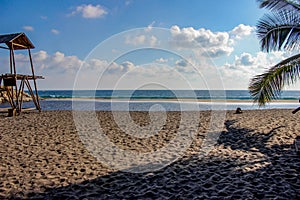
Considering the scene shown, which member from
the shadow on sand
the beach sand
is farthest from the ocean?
the shadow on sand

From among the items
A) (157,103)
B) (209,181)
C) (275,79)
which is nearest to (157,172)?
(209,181)

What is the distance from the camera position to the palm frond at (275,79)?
245 inches

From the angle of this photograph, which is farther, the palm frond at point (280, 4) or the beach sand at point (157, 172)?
the palm frond at point (280, 4)

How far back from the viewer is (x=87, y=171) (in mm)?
4707

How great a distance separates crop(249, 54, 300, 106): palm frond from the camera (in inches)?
245

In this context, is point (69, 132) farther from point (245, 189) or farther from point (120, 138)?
point (245, 189)

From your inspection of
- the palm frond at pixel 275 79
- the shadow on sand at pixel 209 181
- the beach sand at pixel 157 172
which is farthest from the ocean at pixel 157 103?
the shadow on sand at pixel 209 181

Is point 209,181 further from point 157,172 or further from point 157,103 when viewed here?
point 157,103

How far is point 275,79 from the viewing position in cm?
636

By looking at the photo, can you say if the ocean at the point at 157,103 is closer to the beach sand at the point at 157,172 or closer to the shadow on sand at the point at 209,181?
the beach sand at the point at 157,172

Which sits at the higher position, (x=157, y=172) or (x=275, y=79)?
(x=275, y=79)

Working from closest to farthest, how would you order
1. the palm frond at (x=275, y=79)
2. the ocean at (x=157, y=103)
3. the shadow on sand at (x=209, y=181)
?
the shadow on sand at (x=209, y=181)
the palm frond at (x=275, y=79)
the ocean at (x=157, y=103)

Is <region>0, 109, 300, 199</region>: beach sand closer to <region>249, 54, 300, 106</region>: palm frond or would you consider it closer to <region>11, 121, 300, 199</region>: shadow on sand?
<region>11, 121, 300, 199</region>: shadow on sand

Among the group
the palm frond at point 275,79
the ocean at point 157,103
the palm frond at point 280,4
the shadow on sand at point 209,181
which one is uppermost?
the palm frond at point 280,4
